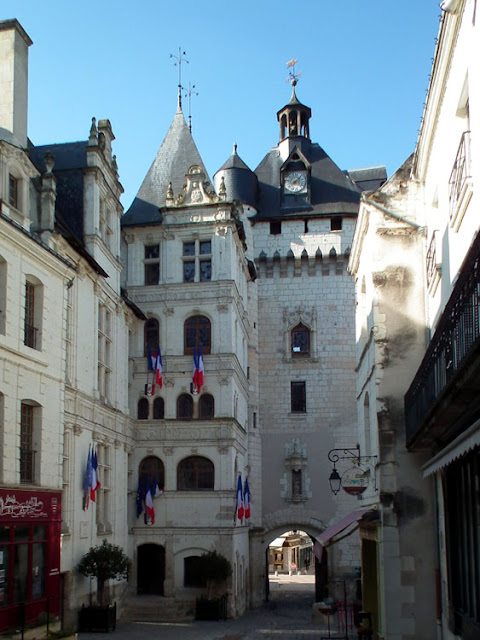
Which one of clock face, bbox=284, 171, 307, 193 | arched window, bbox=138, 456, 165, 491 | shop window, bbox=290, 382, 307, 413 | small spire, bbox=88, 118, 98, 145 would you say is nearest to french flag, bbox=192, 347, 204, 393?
arched window, bbox=138, 456, 165, 491

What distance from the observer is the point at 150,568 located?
3053 cm

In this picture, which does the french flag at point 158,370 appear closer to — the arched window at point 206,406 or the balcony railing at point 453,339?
the arched window at point 206,406

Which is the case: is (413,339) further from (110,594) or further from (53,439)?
(110,594)

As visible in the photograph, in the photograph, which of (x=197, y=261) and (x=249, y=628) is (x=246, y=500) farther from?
(x=197, y=261)

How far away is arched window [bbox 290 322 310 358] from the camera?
3750 centimetres

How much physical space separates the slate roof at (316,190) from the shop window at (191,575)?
16.7 meters

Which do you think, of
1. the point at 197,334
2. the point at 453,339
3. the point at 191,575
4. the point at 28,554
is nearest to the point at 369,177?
the point at 197,334

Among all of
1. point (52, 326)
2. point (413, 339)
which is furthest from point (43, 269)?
point (413, 339)

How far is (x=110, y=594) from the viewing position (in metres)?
26.2

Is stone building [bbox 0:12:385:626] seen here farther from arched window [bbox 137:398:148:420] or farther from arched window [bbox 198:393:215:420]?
arched window [bbox 198:393:215:420]

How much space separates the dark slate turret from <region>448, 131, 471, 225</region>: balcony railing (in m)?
25.9

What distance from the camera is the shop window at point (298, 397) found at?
121ft

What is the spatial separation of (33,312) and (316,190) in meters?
22.4

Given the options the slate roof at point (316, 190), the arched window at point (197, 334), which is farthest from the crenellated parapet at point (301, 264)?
the arched window at point (197, 334)
